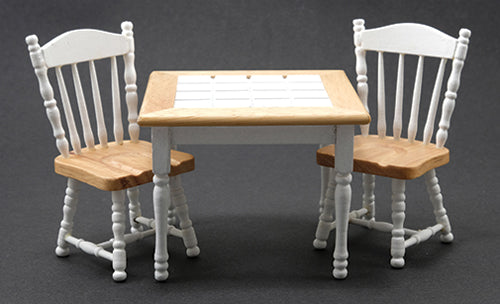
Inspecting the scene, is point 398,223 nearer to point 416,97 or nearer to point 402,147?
point 402,147

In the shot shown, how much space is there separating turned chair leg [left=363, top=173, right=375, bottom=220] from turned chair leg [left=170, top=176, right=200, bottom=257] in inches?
35.0

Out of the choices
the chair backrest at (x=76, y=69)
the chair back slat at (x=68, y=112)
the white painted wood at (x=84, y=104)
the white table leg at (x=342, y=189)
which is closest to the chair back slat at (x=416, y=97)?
the white table leg at (x=342, y=189)

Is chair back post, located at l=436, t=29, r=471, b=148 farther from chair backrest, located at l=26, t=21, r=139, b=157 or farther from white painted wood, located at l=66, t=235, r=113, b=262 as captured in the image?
white painted wood, located at l=66, t=235, r=113, b=262

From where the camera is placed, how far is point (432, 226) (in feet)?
12.2

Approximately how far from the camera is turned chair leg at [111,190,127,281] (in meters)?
3.24

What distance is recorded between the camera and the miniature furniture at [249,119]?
9.64 feet

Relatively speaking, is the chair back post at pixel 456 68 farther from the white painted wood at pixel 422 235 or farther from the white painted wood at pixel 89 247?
the white painted wood at pixel 89 247

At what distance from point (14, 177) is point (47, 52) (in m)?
1.41

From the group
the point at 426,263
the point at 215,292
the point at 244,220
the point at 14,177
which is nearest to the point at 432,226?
the point at 426,263

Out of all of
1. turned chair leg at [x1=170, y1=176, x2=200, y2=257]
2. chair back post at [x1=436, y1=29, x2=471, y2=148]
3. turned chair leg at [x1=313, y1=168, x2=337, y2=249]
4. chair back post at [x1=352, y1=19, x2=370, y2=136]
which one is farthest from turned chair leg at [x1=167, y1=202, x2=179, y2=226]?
chair back post at [x1=436, y1=29, x2=471, y2=148]

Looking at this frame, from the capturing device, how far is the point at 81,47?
136 inches

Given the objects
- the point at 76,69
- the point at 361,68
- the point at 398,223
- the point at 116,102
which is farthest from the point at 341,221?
Answer: the point at 76,69

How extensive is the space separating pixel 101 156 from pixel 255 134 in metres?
0.80

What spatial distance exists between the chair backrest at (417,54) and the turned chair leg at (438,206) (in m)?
0.19
